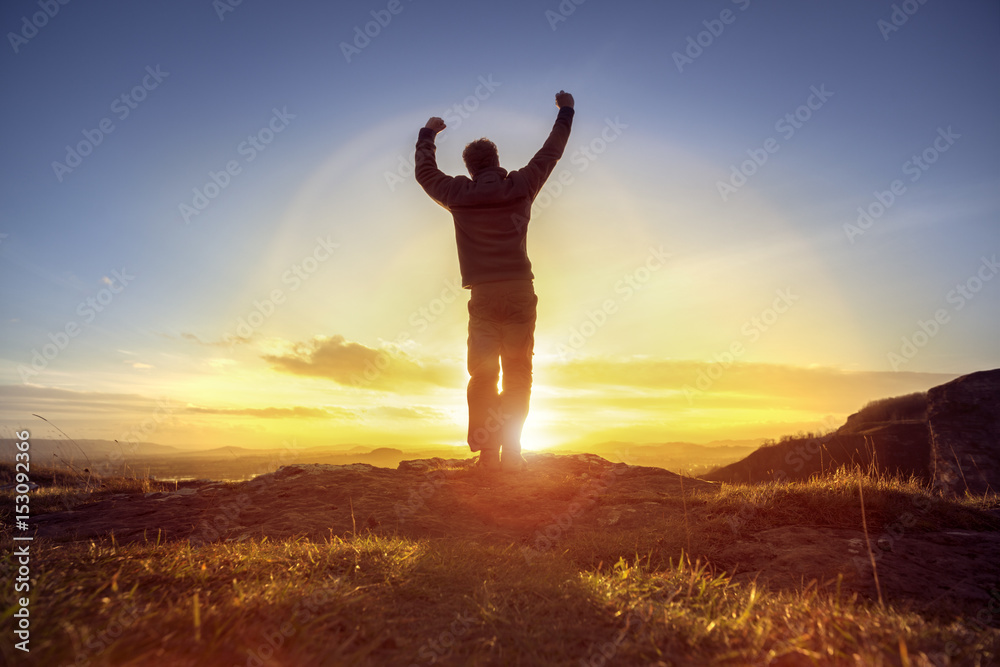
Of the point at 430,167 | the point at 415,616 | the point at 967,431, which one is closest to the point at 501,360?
the point at 430,167

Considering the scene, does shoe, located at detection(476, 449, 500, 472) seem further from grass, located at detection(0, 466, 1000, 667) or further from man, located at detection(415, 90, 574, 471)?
grass, located at detection(0, 466, 1000, 667)

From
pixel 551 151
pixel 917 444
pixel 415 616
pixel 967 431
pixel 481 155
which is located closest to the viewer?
pixel 415 616

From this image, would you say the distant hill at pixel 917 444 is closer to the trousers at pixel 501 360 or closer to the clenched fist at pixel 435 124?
the trousers at pixel 501 360

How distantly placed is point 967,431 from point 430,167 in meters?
9.78

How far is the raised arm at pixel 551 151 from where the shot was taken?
222 inches

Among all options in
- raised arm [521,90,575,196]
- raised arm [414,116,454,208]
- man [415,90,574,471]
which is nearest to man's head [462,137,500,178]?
man [415,90,574,471]

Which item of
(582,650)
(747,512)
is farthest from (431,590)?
(747,512)

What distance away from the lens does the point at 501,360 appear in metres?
6.00

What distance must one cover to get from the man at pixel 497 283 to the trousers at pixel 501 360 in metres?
0.01

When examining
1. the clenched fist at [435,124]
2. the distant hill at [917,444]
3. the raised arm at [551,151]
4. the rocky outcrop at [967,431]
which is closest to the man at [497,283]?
the raised arm at [551,151]

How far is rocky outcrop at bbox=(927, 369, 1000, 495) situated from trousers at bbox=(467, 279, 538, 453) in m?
6.65

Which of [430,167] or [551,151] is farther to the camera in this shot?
[430,167]

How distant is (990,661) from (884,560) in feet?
5.82

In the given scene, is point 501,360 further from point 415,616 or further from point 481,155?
point 415,616
